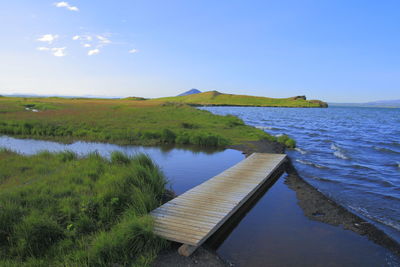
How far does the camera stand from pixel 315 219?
8.42m

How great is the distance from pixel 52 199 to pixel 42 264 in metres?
2.79

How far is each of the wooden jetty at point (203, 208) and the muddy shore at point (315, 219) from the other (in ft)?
0.81

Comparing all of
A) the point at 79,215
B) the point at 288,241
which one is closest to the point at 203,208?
the point at 288,241

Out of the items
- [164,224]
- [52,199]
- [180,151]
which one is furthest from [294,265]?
[180,151]

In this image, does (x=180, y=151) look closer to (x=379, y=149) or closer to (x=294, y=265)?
(x=294, y=265)

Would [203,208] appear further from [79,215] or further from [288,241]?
[79,215]

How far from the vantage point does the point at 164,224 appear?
657 centimetres

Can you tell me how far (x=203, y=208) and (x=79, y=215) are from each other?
338 cm

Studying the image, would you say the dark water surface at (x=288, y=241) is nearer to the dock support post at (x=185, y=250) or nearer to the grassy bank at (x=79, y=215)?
the dock support post at (x=185, y=250)

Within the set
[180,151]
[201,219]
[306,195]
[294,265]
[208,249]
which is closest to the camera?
[294,265]

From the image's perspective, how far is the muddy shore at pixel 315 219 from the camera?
5.67 metres

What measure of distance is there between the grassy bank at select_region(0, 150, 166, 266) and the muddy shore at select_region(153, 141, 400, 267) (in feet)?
1.41

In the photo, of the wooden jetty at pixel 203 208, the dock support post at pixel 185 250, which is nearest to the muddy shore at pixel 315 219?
the dock support post at pixel 185 250

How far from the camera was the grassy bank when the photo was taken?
5324mm
